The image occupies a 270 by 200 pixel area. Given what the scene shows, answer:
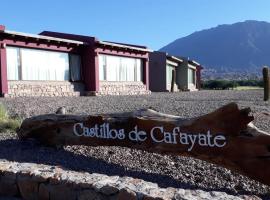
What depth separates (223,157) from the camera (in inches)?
218

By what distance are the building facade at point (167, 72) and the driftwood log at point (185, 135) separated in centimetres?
2888

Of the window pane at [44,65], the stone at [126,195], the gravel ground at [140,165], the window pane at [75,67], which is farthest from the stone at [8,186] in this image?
the window pane at [75,67]

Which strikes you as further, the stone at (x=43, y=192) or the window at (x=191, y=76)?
the window at (x=191, y=76)

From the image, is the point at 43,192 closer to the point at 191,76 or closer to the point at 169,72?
the point at 169,72

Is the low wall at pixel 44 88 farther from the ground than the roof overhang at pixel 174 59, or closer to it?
closer to it

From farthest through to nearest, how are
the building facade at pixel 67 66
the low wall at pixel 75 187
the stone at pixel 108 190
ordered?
1. the building facade at pixel 67 66
2. the stone at pixel 108 190
3. the low wall at pixel 75 187

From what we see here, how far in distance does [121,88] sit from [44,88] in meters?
7.20

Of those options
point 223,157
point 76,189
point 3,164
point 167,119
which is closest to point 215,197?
point 76,189

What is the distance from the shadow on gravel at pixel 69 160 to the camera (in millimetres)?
5797

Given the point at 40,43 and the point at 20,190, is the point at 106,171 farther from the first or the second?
the point at 40,43

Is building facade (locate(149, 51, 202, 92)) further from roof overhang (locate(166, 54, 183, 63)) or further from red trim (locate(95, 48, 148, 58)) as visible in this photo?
red trim (locate(95, 48, 148, 58))

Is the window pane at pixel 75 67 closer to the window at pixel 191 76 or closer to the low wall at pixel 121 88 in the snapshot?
the low wall at pixel 121 88

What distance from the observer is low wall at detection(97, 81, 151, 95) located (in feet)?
86.8

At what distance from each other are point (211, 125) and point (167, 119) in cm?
63
